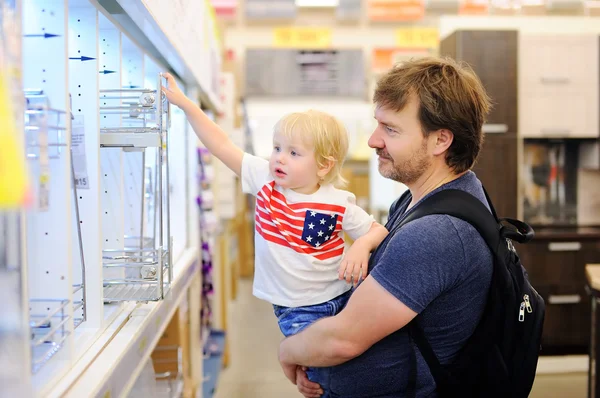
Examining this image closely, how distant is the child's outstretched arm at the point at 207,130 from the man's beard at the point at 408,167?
46 centimetres

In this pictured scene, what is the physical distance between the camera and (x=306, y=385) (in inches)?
62.0

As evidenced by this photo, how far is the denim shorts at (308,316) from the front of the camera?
5.12 feet

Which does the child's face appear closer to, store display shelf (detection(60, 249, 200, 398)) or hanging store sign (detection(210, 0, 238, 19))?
store display shelf (detection(60, 249, 200, 398))

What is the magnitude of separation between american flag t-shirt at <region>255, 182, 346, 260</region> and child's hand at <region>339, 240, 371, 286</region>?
0.14 m

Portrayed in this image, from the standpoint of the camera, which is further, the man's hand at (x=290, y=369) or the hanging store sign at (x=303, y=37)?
the hanging store sign at (x=303, y=37)

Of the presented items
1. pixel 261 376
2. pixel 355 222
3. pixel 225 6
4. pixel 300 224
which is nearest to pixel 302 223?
pixel 300 224

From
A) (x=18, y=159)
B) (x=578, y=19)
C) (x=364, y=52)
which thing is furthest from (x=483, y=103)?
(x=364, y=52)

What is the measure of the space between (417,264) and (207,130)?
0.75 meters

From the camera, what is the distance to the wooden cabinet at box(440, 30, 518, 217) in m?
4.30

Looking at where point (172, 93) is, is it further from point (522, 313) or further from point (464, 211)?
point (522, 313)

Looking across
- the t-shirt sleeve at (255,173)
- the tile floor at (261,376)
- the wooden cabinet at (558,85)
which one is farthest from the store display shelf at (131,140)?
the wooden cabinet at (558,85)

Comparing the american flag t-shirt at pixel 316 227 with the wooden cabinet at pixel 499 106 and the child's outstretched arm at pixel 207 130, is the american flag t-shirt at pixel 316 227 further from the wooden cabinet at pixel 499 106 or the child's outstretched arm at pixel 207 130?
the wooden cabinet at pixel 499 106

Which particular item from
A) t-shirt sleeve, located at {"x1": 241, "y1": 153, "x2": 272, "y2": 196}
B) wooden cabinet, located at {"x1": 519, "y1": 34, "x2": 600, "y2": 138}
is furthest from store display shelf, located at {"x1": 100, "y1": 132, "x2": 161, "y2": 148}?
wooden cabinet, located at {"x1": 519, "y1": 34, "x2": 600, "y2": 138}

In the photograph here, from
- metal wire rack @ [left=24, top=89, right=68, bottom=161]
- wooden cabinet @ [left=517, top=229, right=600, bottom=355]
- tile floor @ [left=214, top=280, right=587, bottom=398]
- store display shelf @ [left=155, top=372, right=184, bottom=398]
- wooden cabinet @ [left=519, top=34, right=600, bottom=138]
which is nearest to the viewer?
metal wire rack @ [left=24, top=89, right=68, bottom=161]
